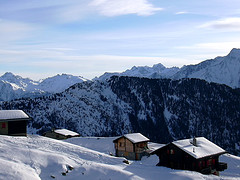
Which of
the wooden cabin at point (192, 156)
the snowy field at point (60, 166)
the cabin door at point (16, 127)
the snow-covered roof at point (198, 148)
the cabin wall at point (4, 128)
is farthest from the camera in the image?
the cabin door at point (16, 127)

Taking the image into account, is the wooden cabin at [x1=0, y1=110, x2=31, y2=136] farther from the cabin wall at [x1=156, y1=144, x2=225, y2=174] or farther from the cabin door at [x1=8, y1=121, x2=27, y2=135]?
the cabin wall at [x1=156, y1=144, x2=225, y2=174]

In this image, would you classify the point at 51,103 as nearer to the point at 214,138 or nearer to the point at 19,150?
the point at 214,138

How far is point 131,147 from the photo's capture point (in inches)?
2621

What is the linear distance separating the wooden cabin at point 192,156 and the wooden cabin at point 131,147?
1836 cm

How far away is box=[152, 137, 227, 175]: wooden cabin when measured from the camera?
43.8 metres

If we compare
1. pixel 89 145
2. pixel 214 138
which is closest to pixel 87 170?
pixel 89 145

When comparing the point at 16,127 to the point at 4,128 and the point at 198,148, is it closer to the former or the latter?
the point at 4,128

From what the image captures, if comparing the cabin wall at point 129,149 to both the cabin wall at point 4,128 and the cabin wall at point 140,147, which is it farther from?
the cabin wall at point 4,128

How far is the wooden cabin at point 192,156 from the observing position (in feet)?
144

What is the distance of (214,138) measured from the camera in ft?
640

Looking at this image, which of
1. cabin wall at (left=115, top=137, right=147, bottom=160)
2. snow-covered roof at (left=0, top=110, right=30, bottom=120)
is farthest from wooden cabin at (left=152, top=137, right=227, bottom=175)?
snow-covered roof at (left=0, top=110, right=30, bottom=120)

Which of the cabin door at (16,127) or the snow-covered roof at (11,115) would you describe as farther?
the cabin door at (16,127)

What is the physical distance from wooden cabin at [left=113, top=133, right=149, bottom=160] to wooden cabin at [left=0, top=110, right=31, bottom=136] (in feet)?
83.6

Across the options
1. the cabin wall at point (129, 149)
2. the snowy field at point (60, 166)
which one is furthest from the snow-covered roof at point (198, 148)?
the cabin wall at point (129, 149)
